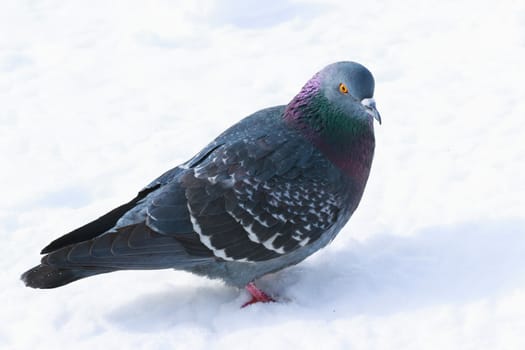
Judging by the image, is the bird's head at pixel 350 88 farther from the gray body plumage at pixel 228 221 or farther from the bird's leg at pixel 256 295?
the bird's leg at pixel 256 295

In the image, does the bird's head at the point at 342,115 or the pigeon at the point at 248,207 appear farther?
the bird's head at the point at 342,115

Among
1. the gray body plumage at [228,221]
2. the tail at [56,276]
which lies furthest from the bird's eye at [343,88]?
the tail at [56,276]

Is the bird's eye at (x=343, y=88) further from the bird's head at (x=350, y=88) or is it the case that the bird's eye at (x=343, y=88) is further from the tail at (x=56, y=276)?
the tail at (x=56, y=276)

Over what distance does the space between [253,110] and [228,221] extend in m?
2.96

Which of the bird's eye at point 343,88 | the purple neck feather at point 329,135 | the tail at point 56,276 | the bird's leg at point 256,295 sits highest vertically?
the bird's eye at point 343,88

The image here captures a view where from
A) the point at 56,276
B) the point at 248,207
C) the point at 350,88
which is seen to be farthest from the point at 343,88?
the point at 56,276

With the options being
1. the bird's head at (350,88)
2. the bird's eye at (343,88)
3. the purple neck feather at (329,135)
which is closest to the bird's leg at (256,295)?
the purple neck feather at (329,135)

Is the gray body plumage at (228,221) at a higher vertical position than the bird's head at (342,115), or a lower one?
lower

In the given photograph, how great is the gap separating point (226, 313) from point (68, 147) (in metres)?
2.96

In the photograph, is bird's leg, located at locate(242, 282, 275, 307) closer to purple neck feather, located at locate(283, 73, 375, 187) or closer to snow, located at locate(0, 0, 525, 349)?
snow, located at locate(0, 0, 525, 349)

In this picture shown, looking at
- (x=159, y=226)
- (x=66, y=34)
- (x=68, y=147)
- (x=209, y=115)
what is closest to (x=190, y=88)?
(x=209, y=115)

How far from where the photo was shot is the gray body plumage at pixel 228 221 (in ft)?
15.0

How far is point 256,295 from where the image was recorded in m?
4.86

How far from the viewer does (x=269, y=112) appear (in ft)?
17.1
